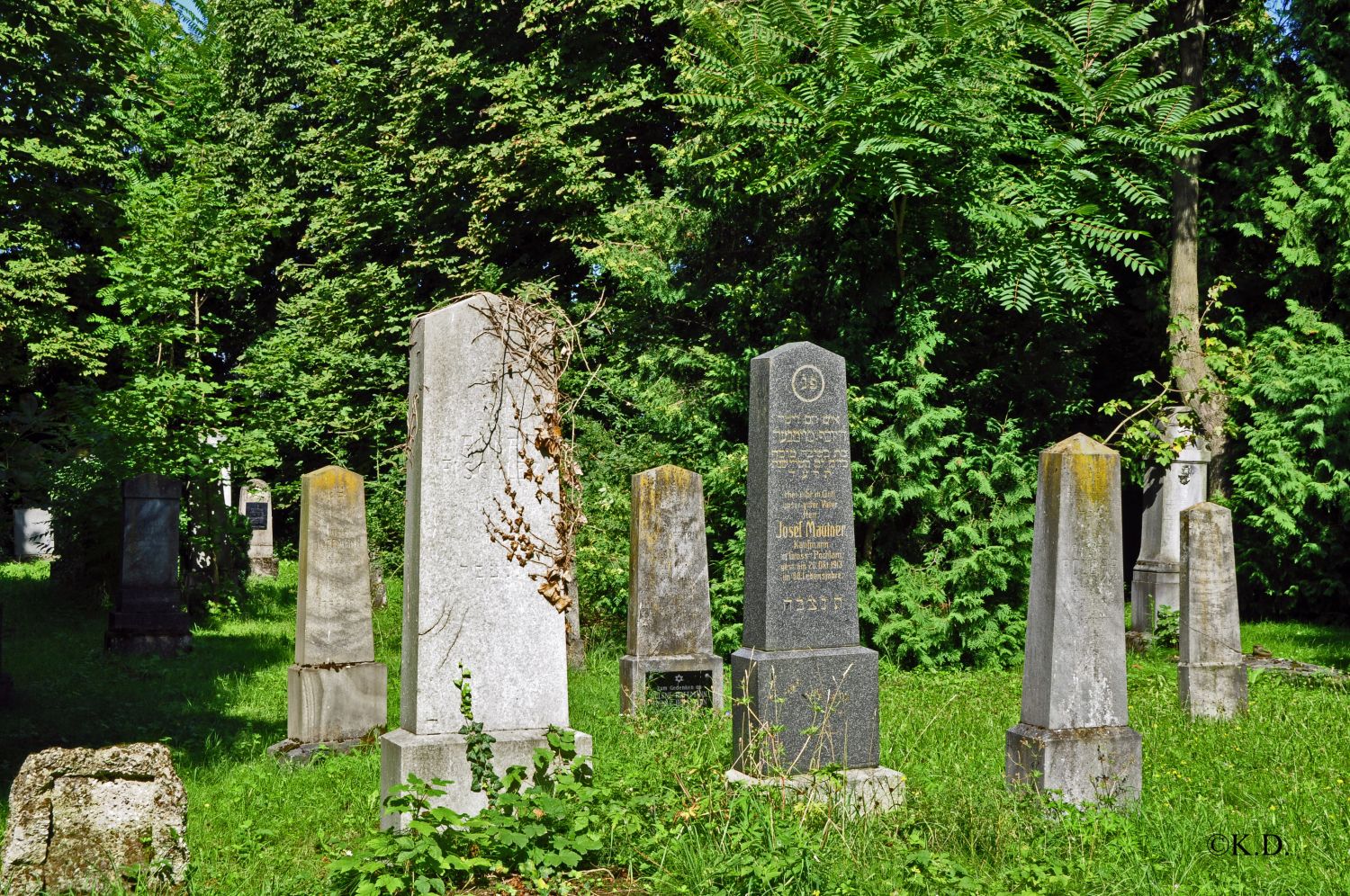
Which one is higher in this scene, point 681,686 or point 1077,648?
point 1077,648

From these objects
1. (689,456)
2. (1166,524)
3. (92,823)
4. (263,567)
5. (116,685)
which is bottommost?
(116,685)

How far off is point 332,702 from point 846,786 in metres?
4.09

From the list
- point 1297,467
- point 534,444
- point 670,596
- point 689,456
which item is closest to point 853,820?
point 534,444

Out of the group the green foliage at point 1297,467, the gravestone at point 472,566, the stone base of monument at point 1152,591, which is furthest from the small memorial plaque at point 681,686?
the green foliage at point 1297,467

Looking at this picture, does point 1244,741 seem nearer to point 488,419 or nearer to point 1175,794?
point 1175,794

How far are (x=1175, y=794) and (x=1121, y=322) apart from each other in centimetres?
1429

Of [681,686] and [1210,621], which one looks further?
[681,686]

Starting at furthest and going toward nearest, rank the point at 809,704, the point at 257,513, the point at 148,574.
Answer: the point at 257,513 < the point at 148,574 < the point at 809,704

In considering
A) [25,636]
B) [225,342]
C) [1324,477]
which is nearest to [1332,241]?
[1324,477]

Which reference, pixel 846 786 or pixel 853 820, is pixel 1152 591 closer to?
pixel 846 786

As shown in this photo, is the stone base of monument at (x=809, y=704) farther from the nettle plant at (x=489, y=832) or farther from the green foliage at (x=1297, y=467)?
the green foliage at (x=1297, y=467)

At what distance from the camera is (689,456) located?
13.9 meters

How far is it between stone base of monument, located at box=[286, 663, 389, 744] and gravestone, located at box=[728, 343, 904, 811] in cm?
317

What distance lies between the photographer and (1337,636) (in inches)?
587
